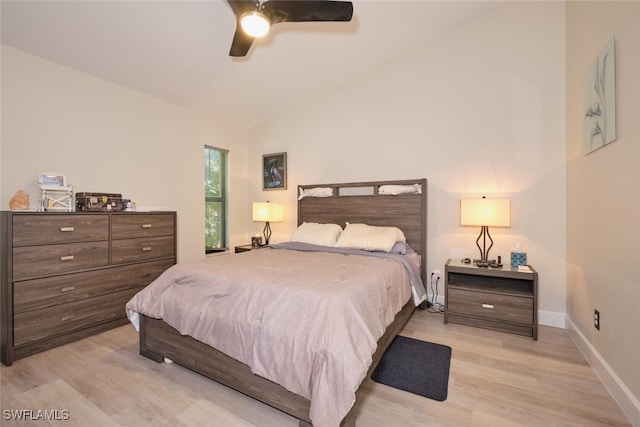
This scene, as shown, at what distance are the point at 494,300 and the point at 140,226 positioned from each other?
3522mm

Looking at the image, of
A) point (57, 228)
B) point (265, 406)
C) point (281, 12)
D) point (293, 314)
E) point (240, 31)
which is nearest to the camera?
point (293, 314)

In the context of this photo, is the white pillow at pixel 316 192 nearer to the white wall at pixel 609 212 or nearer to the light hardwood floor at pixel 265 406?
the light hardwood floor at pixel 265 406

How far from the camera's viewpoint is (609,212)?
1835 mm

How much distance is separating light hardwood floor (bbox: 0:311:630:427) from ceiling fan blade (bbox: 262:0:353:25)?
2462mm

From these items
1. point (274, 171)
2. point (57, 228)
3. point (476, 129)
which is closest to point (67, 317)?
point (57, 228)

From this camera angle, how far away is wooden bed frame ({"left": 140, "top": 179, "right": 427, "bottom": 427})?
5.03 feet

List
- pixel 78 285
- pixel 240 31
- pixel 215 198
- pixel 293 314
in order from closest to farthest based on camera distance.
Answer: pixel 293 314, pixel 240 31, pixel 78 285, pixel 215 198

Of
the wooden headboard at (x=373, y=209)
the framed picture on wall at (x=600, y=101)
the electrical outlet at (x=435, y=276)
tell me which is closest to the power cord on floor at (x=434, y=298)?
the electrical outlet at (x=435, y=276)

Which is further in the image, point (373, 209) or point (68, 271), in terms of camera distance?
point (373, 209)

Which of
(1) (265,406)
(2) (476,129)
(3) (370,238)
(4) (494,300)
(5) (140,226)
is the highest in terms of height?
(2) (476,129)

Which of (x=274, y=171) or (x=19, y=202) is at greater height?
(x=274, y=171)

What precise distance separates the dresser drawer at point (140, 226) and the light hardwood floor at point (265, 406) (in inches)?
40.3

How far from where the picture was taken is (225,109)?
3.95m

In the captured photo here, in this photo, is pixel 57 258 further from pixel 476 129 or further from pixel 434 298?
pixel 476 129
